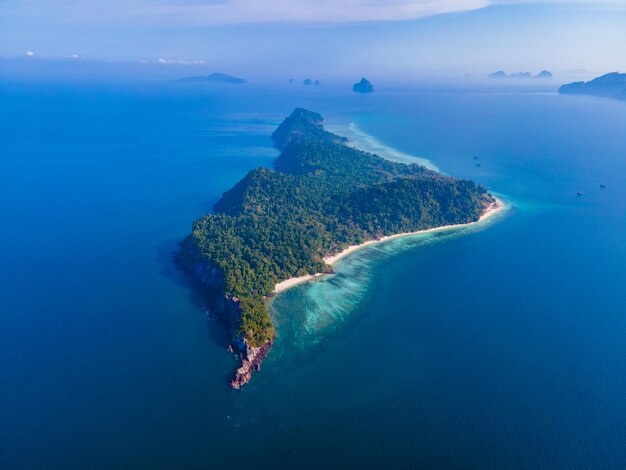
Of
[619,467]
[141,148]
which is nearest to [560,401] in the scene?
[619,467]

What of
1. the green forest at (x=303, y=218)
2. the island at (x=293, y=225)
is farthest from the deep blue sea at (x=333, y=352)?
the green forest at (x=303, y=218)

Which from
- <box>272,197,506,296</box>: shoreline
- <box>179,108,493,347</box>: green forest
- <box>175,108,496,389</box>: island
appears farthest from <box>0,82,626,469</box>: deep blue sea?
<box>179,108,493,347</box>: green forest

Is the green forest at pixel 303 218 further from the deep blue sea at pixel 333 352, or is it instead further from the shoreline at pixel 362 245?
the deep blue sea at pixel 333 352

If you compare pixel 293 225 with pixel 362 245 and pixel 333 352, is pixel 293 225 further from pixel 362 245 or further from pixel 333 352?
pixel 333 352

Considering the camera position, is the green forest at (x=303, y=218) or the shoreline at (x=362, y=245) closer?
the green forest at (x=303, y=218)

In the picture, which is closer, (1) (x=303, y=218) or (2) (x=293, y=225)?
(2) (x=293, y=225)

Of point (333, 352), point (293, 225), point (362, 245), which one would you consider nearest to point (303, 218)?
point (293, 225)

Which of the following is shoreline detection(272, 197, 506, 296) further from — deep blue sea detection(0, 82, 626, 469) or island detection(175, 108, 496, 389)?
deep blue sea detection(0, 82, 626, 469)
